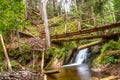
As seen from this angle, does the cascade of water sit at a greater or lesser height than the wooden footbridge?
lesser

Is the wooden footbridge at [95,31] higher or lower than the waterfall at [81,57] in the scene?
higher

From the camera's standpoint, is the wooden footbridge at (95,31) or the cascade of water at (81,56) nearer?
the wooden footbridge at (95,31)

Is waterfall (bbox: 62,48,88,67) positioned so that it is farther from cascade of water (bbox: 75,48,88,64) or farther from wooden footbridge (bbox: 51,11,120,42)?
wooden footbridge (bbox: 51,11,120,42)

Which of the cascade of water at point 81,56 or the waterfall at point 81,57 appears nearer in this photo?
the waterfall at point 81,57

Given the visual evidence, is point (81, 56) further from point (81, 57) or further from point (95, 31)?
point (95, 31)

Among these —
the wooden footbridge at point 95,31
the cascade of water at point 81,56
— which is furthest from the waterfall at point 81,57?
the wooden footbridge at point 95,31

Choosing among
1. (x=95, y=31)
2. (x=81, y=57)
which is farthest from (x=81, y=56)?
(x=95, y=31)

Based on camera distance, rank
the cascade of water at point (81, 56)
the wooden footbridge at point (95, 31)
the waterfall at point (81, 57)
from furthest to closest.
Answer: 1. the cascade of water at point (81, 56)
2. the waterfall at point (81, 57)
3. the wooden footbridge at point (95, 31)

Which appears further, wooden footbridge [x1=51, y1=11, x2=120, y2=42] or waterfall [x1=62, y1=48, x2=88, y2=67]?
waterfall [x1=62, y1=48, x2=88, y2=67]

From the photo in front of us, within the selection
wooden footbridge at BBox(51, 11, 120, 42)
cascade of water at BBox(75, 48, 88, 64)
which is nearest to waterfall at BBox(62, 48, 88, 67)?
cascade of water at BBox(75, 48, 88, 64)

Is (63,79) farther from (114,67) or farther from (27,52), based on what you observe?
(27,52)

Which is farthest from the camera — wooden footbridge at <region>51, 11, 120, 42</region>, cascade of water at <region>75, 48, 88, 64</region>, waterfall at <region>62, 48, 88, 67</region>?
cascade of water at <region>75, 48, 88, 64</region>

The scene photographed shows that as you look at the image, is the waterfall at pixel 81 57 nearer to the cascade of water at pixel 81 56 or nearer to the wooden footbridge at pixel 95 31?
the cascade of water at pixel 81 56

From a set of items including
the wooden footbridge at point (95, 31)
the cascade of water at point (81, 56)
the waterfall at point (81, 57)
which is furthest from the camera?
the cascade of water at point (81, 56)
